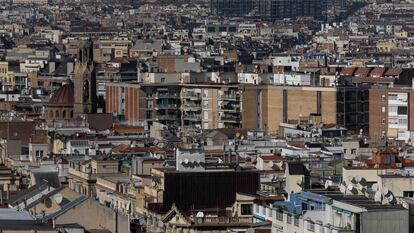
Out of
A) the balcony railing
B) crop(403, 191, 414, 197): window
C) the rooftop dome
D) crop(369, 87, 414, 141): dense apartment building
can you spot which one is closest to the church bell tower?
the rooftop dome

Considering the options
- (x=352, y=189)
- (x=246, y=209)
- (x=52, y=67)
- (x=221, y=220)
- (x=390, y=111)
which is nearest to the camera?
(x=352, y=189)

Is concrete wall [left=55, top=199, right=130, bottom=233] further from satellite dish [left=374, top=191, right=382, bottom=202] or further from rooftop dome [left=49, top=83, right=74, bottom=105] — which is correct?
rooftop dome [left=49, top=83, right=74, bottom=105]

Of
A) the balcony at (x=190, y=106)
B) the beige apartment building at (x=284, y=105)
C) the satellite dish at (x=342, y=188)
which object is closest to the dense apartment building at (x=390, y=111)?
the beige apartment building at (x=284, y=105)

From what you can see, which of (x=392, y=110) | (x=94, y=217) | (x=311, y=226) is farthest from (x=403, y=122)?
(x=311, y=226)

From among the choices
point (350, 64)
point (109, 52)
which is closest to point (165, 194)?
point (350, 64)

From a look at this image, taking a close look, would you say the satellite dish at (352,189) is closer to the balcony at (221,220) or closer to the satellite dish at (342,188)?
the satellite dish at (342,188)

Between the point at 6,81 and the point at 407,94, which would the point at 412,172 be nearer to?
the point at 407,94

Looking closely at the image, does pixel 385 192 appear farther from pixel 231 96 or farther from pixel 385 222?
pixel 231 96

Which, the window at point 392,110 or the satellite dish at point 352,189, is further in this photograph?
the window at point 392,110
